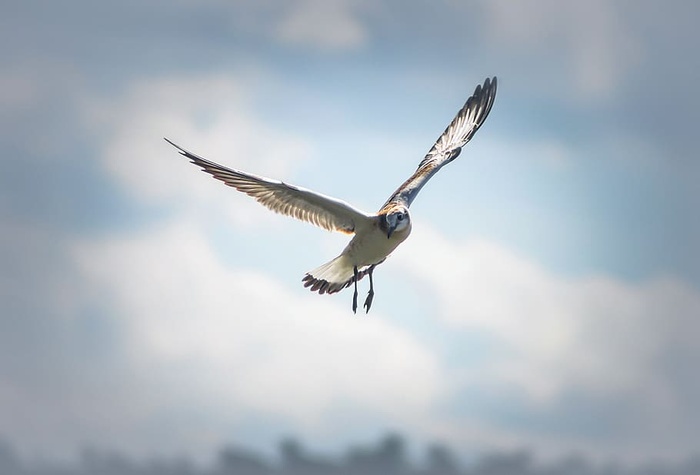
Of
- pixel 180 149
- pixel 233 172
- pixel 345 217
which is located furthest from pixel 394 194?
pixel 180 149

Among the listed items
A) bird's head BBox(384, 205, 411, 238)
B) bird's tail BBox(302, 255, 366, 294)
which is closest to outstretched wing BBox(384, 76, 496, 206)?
bird's tail BBox(302, 255, 366, 294)

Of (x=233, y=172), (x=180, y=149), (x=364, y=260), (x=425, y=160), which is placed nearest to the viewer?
(x=180, y=149)

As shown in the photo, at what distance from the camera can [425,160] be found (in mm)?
23016

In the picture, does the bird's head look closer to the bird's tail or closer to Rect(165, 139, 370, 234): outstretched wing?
Rect(165, 139, 370, 234): outstretched wing

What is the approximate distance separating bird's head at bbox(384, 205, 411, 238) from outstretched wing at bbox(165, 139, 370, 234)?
49 centimetres

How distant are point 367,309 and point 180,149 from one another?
170 inches

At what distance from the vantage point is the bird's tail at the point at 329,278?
20.4 meters

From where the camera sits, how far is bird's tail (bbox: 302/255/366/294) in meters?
20.4

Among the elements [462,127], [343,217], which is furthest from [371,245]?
[462,127]

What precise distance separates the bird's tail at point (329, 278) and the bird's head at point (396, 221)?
1766mm

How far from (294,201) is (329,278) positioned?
6.00 feet

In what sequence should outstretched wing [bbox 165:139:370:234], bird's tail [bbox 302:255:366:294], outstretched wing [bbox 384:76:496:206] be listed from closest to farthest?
1. outstretched wing [bbox 165:139:370:234]
2. bird's tail [bbox 302:255:366:294]
3. outstretched wing [bbox 384:76:496:206]

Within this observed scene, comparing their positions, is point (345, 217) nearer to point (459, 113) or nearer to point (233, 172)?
point (233, 172)

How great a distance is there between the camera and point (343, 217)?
63.8 feet
